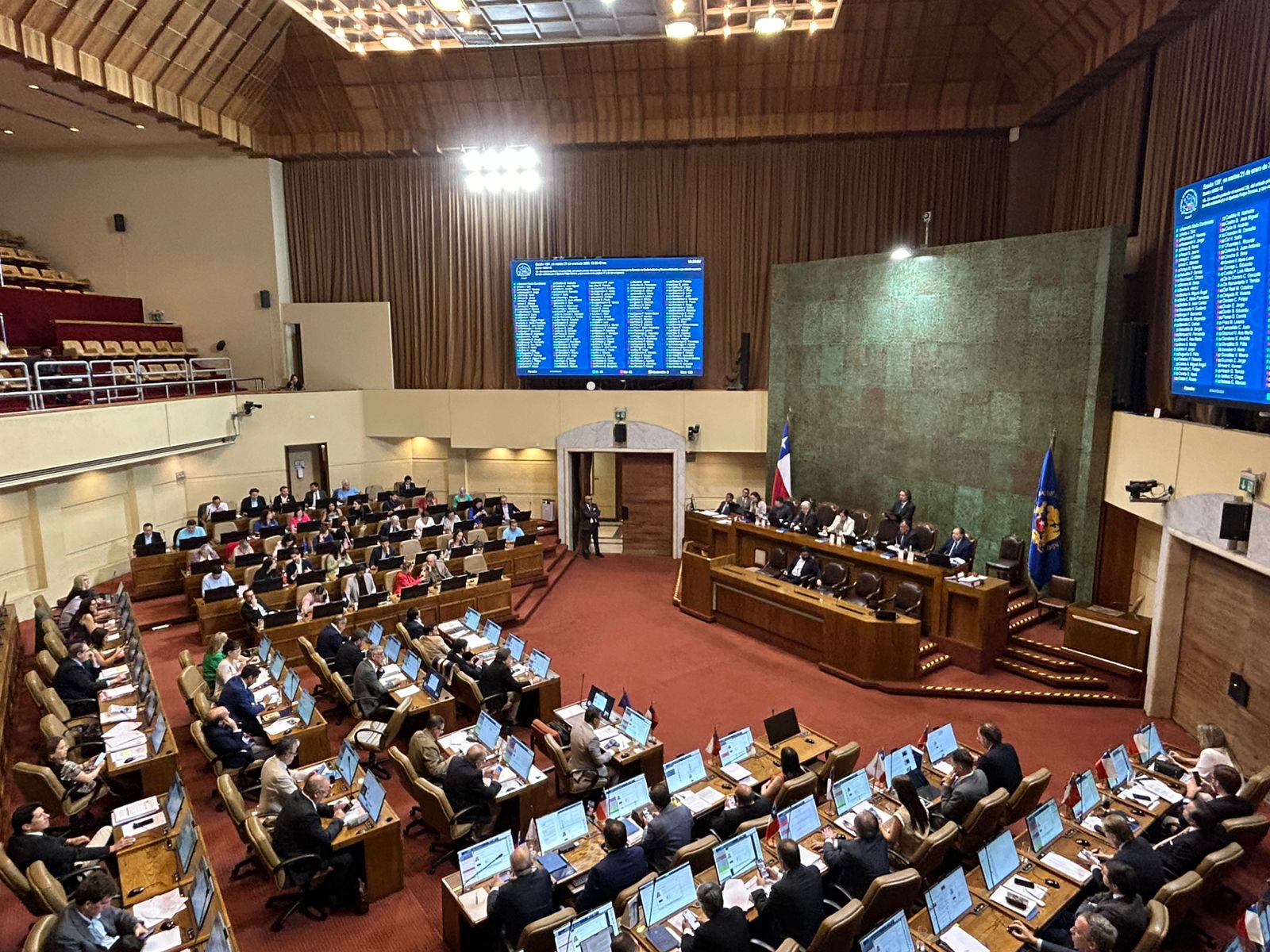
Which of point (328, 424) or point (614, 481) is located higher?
point (328, 424)

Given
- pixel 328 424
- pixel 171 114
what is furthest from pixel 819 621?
pixel 171 114

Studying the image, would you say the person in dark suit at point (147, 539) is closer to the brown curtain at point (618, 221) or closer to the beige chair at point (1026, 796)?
the brown curtain at point (618, 221)

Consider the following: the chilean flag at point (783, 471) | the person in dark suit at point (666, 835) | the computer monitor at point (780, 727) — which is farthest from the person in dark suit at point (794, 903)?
the chilean flag at point (783, 471)

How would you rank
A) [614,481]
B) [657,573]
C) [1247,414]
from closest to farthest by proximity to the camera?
[1247,414], [657,573], [614,481]

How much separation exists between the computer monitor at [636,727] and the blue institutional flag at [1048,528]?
6894 millimetres

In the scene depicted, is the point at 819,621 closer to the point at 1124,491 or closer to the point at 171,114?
the point at 1124,491

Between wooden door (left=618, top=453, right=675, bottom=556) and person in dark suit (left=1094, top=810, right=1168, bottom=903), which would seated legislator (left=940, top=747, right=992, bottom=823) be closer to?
person in dark suit (left=1094, top=810, right=1168, bottom=903)

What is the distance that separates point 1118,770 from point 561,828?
453 centimetres

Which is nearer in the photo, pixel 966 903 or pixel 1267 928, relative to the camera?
pixel 1267 928

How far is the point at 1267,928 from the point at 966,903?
154cm

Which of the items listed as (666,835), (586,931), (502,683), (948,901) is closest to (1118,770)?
(948,901)

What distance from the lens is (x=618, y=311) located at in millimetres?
15836

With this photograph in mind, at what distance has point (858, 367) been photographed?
13.8m

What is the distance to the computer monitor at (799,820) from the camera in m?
5.37
